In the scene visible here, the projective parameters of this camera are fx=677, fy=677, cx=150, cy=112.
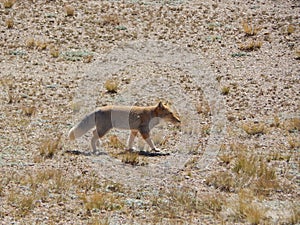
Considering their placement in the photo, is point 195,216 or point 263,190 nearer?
point 195,216

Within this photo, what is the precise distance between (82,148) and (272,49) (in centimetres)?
1184

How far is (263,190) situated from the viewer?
1252cm

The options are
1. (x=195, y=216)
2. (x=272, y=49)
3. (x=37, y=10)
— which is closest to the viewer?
(x=195, y=216)

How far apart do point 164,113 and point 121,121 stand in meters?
1.22

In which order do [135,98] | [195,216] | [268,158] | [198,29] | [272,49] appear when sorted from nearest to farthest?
[195,216] → [268,158] → [135,98] → [272,49] → [198,29]

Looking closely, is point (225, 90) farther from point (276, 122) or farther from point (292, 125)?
point (292, 125)

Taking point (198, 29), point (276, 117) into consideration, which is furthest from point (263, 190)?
point (198, 29)

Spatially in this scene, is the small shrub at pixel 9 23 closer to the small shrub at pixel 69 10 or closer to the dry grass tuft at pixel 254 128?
the small shrub at pixel 69 10

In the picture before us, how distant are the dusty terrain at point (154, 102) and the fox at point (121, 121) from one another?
14.4 inches

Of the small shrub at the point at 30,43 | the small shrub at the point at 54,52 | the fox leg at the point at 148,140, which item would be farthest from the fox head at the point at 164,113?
the small shrub at the point at 30,43

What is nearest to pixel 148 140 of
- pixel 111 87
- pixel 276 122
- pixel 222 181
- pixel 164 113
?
pixel 164 113

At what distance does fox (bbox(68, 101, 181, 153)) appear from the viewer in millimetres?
15333

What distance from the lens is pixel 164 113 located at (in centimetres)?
1622

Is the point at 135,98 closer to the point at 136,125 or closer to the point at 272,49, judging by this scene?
the point at 136,125
